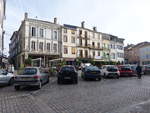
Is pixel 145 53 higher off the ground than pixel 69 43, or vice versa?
pixel 69 43

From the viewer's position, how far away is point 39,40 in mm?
43219

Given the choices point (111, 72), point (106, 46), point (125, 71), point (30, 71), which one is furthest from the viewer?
point (106, 46)

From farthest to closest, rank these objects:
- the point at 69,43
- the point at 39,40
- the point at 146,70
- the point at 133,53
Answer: the point at 133,53, the point at 69,43, the point at 39,40, the point at 146,70

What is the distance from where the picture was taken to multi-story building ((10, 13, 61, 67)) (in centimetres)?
4128

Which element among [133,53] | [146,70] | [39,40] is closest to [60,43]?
[39,40]

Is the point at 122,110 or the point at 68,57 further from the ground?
the point at 68,57

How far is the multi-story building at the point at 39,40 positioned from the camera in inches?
1625

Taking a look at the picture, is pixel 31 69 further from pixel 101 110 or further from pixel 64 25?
pixel 64 25

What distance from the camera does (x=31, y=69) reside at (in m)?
13.0

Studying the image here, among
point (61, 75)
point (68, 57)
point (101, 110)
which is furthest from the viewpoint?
point (68, 57)

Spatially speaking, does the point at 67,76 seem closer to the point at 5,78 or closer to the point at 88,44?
the point at 5,78

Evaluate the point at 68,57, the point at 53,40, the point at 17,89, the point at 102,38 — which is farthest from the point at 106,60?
the point at 17,89

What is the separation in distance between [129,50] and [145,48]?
11.7 meters

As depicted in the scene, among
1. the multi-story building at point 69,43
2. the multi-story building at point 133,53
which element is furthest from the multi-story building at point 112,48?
the multi-story building at point 69,43
